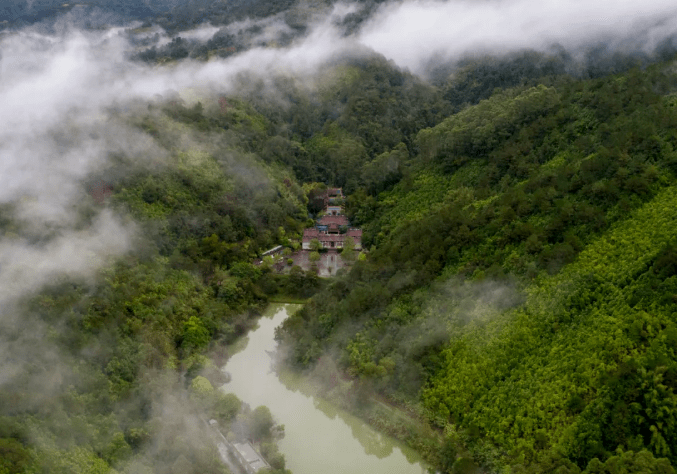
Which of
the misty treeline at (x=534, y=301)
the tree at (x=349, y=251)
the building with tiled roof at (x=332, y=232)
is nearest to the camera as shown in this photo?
→ the misty treeline at (x=534, y=301)

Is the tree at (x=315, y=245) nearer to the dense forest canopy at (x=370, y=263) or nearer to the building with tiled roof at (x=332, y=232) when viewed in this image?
the building with tiled roof at (x=332, y=232)

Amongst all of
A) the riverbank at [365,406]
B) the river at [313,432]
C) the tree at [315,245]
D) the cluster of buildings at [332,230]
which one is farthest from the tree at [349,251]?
the riverbank at [365,406]

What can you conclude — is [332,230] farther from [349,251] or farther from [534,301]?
[534,301]

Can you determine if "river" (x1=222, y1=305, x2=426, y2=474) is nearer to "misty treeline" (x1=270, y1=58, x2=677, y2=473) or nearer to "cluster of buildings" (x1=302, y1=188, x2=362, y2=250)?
"misty treeline" (x1=270, y1=58, x2=677, y2=473)

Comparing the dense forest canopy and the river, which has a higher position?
the dense forest canopy

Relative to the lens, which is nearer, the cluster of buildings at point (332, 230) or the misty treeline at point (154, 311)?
the misty treeline at point (154, 311)

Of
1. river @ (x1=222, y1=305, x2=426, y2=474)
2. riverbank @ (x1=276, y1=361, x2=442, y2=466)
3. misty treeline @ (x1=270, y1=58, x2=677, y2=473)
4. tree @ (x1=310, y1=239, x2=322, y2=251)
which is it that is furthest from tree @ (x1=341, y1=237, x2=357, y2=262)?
riverbank @ (x1=276, y1=361, x2=442, y2=466)

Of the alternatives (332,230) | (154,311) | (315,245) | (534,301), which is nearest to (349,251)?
(315,245)
